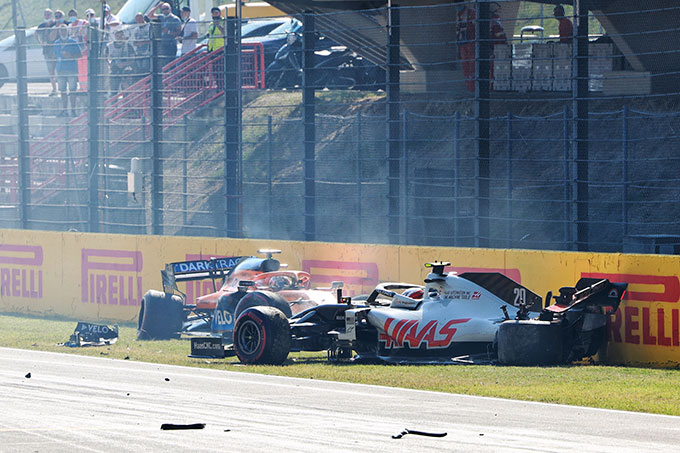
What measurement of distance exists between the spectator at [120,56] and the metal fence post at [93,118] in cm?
67

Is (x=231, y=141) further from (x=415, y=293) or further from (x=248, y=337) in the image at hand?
(x=248, y=337)

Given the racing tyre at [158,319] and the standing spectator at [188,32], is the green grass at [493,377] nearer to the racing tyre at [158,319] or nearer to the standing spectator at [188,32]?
the racing tyre at [158,319]

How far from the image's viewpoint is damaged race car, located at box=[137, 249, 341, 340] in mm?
15875

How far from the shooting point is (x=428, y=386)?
37.8 feet

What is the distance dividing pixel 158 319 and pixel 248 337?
322cm

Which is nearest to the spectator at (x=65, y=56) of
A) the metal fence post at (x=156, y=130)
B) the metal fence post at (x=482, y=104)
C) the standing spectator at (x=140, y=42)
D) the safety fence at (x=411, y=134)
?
the safety fence at (x=411, y=134)

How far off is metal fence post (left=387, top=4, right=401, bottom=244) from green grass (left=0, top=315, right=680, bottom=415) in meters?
5.89

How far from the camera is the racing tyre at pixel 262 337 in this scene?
527 inches

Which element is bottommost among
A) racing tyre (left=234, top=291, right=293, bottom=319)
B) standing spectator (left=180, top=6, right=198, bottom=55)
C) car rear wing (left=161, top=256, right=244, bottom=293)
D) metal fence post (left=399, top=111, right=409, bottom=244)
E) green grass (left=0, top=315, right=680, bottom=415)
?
green grass (left=0, top=315, right=680, bottom=415)

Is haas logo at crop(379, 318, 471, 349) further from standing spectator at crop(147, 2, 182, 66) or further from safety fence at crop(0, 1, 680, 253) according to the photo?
standing spectator at crop(147, 2, 182, 66)

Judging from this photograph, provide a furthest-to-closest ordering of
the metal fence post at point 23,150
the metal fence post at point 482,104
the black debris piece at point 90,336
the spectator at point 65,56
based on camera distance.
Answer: the spectator at point 65,56
the metal fence post at point 23,150
the metal fence post at point 482,104
the black debris piece at point 90,336

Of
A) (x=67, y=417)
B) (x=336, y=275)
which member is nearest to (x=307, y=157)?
(x=336, y=275)

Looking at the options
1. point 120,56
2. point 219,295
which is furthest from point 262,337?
point 120,56

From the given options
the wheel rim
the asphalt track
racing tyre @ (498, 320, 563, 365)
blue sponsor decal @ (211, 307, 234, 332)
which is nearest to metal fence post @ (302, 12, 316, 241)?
blue sponsor decal @ (211, 307, 234, 332)
